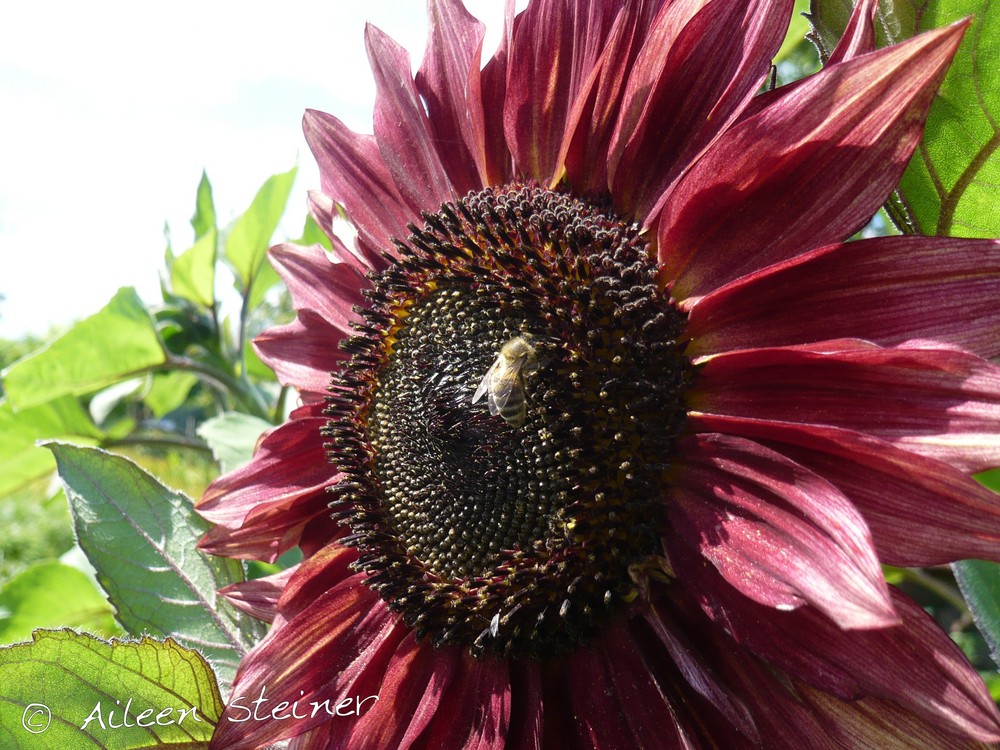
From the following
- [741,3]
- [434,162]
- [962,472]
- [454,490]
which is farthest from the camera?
[434,162]

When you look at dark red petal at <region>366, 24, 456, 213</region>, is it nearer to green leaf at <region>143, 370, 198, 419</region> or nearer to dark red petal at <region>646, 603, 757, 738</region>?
dark red petal at <region>646, 603, 757, 738</region>

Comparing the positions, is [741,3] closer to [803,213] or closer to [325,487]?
[803,213]

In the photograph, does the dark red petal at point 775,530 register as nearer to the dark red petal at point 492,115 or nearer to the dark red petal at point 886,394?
the dark red petal at point 886,394

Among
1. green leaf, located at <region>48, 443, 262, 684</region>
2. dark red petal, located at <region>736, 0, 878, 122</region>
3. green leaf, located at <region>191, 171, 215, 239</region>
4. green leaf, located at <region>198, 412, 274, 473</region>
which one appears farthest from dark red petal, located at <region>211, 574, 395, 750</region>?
green leaf, located at <region>191, 171, 215, 239</region>

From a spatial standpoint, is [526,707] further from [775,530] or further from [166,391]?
[166,391]

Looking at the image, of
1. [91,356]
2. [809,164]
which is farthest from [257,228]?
[809,164]

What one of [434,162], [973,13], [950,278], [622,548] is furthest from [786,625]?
[434,162]

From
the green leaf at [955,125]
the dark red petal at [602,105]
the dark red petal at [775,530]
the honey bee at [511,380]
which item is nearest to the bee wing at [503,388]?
the honey bee at [511,380]
